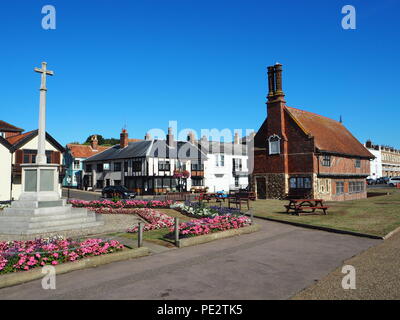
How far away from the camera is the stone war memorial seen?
13805mm

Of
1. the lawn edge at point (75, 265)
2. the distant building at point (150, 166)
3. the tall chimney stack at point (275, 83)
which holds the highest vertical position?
the tall chimney stack at point (275, 83)

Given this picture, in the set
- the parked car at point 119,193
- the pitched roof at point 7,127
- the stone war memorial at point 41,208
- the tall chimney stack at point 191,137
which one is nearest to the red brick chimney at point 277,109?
the parked car at point 119,193

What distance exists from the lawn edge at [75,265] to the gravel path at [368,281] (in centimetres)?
517

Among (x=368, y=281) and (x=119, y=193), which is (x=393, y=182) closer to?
(x=119, y=193)

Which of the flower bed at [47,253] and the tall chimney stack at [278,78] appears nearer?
the flower bed at [47,253]

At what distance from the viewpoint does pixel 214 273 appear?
313 inches

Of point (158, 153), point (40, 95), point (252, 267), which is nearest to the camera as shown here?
point (252, 267)

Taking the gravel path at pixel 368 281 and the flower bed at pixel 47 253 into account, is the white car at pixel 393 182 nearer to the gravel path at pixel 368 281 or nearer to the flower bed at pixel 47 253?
the gravel path at pixel 368 281

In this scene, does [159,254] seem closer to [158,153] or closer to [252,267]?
[252,267]

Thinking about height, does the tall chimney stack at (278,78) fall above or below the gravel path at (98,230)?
above

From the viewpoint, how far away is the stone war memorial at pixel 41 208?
1380 cm
